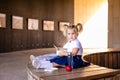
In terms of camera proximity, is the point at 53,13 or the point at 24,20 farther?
the point at 53,13

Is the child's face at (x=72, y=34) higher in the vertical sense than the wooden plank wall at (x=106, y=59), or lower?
higher

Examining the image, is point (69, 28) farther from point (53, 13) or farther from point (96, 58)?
point (53, 13)

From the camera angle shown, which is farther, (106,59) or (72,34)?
(106,59)

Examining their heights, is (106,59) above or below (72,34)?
below

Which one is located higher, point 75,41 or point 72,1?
point 72,1

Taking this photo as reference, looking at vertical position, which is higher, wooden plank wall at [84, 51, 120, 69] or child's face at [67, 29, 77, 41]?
child's face at [67, 29, 77, 41]

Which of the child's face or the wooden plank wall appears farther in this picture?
the wooden plank wall

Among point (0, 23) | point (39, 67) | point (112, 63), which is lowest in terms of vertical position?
point (112, 63)

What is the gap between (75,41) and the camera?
2.79 meters

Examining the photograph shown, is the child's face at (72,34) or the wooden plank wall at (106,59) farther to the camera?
the wooden plank wall at (106,59)

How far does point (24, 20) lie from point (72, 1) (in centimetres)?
437

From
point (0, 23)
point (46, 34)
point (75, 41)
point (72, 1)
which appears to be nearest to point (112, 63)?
point (75, 41)

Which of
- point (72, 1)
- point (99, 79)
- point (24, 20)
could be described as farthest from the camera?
point (72, 1)

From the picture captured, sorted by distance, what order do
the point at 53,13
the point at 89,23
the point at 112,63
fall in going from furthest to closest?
the point at 89,23 → the point at 53,13 → the point at 112,63
